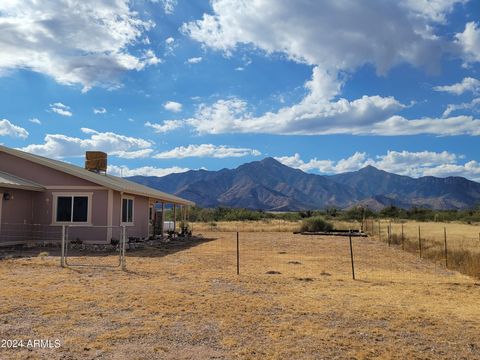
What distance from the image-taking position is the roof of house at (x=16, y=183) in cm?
1856

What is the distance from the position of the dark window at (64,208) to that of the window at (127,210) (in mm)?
2595

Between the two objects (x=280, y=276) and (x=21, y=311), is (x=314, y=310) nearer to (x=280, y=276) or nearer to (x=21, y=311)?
(x=280, y=276)

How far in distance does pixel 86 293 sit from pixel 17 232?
39.7 ft

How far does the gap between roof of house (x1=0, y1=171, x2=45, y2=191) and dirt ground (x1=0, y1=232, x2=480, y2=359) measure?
5.43 m

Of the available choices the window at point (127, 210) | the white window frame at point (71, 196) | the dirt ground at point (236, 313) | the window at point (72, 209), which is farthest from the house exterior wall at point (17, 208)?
the dirt ground at point (236, 313)

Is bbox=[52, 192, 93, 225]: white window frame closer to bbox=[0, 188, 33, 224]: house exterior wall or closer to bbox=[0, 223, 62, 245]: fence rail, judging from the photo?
bbox=[0, 223, 62, 245]: fence rail

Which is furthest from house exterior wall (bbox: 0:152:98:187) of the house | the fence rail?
the fence rail

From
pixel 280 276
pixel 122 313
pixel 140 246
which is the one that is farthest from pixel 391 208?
pixel 122 313

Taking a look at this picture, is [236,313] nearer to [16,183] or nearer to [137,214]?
[16,183]

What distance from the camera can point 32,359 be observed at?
5.59m

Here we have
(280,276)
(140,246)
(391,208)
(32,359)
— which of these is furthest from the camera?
(391,208)

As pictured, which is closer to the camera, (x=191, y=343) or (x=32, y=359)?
(x=32, y=359)

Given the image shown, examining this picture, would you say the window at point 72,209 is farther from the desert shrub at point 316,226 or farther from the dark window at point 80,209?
the desert shrub at point 316,226

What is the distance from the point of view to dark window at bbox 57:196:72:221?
20750mm
